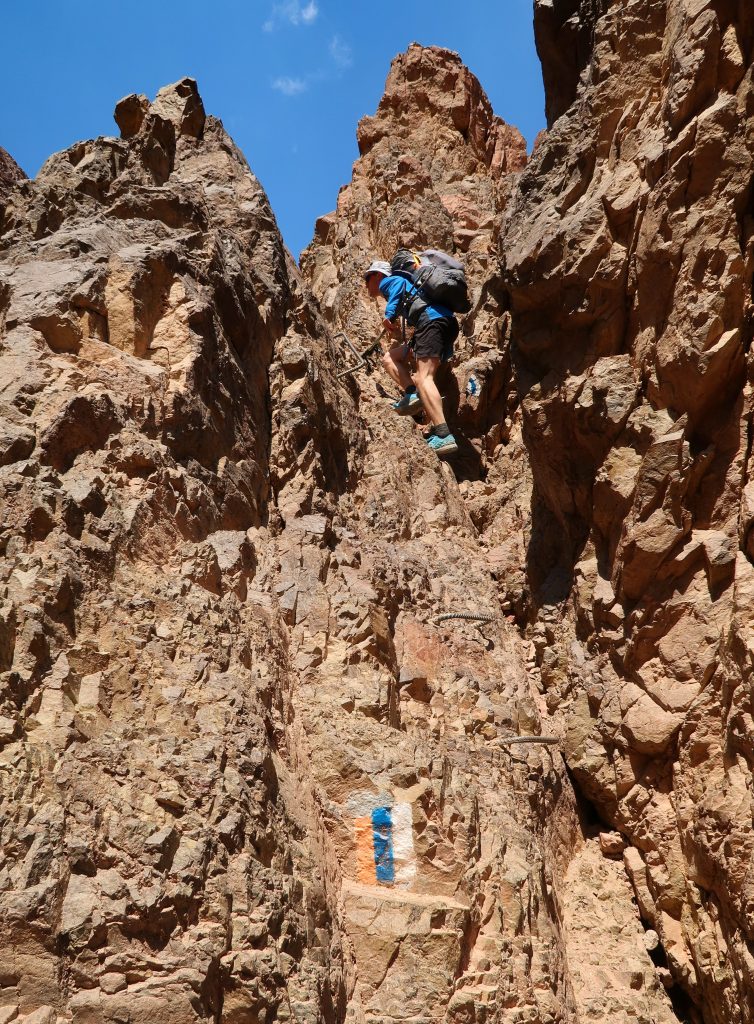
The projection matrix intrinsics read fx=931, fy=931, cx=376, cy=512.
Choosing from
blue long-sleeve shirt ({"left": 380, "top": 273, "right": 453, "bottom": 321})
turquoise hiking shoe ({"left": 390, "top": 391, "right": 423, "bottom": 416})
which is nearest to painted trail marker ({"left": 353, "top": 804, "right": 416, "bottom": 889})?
turquoise hiking shoe ({"left": 390, "top": 391, "right": 423, "bottom": 416})

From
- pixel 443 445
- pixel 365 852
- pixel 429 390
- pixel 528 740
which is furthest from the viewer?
pixel 429 390

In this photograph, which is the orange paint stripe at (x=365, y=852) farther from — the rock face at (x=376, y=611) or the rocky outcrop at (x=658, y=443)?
the rocky outcrop at (x=658, y=443)

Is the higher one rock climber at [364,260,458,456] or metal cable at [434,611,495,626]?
rock climber at [364,260,458,456]

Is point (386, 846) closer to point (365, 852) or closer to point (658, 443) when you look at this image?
point (365, 852)

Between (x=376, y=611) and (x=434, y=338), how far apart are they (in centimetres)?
368

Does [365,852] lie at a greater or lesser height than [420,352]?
lesser

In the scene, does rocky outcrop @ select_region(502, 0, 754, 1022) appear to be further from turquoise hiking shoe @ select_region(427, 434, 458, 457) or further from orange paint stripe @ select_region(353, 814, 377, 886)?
orange paint stripe @ select_region(353, 814, 377, 886)

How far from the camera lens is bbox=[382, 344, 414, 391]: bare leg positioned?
845cm

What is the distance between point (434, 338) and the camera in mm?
8211

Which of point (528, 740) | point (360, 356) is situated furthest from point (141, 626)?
point (360, 356)

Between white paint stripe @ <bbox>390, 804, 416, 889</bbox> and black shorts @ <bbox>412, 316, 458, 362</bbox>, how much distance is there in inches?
187

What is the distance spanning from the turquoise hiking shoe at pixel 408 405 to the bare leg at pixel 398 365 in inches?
14.3

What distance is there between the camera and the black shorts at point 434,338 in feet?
26.9

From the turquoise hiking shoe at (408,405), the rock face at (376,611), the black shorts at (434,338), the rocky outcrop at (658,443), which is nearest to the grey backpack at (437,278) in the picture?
the black shorts at (434,338)
